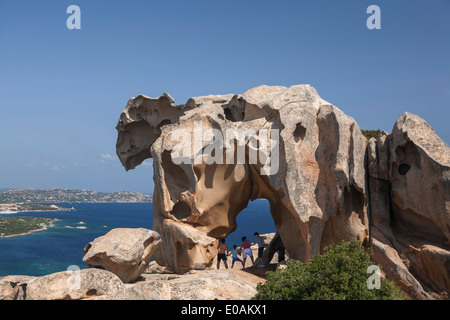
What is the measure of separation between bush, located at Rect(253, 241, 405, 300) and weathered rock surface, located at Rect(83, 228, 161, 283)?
6.47 m

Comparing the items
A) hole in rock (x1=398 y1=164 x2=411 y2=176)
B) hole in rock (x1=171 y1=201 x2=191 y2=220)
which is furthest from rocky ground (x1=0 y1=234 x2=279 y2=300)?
hole in rock (x1=398 y1=164 x2=411 y2=176)

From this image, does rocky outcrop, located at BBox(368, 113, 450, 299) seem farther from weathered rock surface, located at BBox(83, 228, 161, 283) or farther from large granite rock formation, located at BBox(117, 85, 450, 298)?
weathered rock surface, located at BBox(83, 228, 161, 283)

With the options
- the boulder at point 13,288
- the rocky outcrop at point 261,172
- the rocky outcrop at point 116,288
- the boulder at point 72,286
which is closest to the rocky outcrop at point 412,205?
the rocky outcrop at point 261,172

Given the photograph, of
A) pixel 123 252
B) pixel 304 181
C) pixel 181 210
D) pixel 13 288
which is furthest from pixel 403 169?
pixel 13 288

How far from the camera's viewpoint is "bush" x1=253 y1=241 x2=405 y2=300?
36.8 feet

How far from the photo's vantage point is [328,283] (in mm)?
11445

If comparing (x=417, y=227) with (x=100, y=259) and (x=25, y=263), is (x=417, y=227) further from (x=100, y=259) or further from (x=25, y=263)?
(x=25, y=263)

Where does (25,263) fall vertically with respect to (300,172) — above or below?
below

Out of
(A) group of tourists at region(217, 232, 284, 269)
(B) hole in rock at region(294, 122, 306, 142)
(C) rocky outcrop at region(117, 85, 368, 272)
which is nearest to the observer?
(C) rocky outcrop at region(117, 85, 368, 272)

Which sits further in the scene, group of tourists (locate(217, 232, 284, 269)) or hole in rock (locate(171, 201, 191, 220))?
hole in rock (locate(171, 201, 191, 220))

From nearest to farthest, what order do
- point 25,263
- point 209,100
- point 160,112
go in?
point 209,100 < point 160,112 < point 25,263
